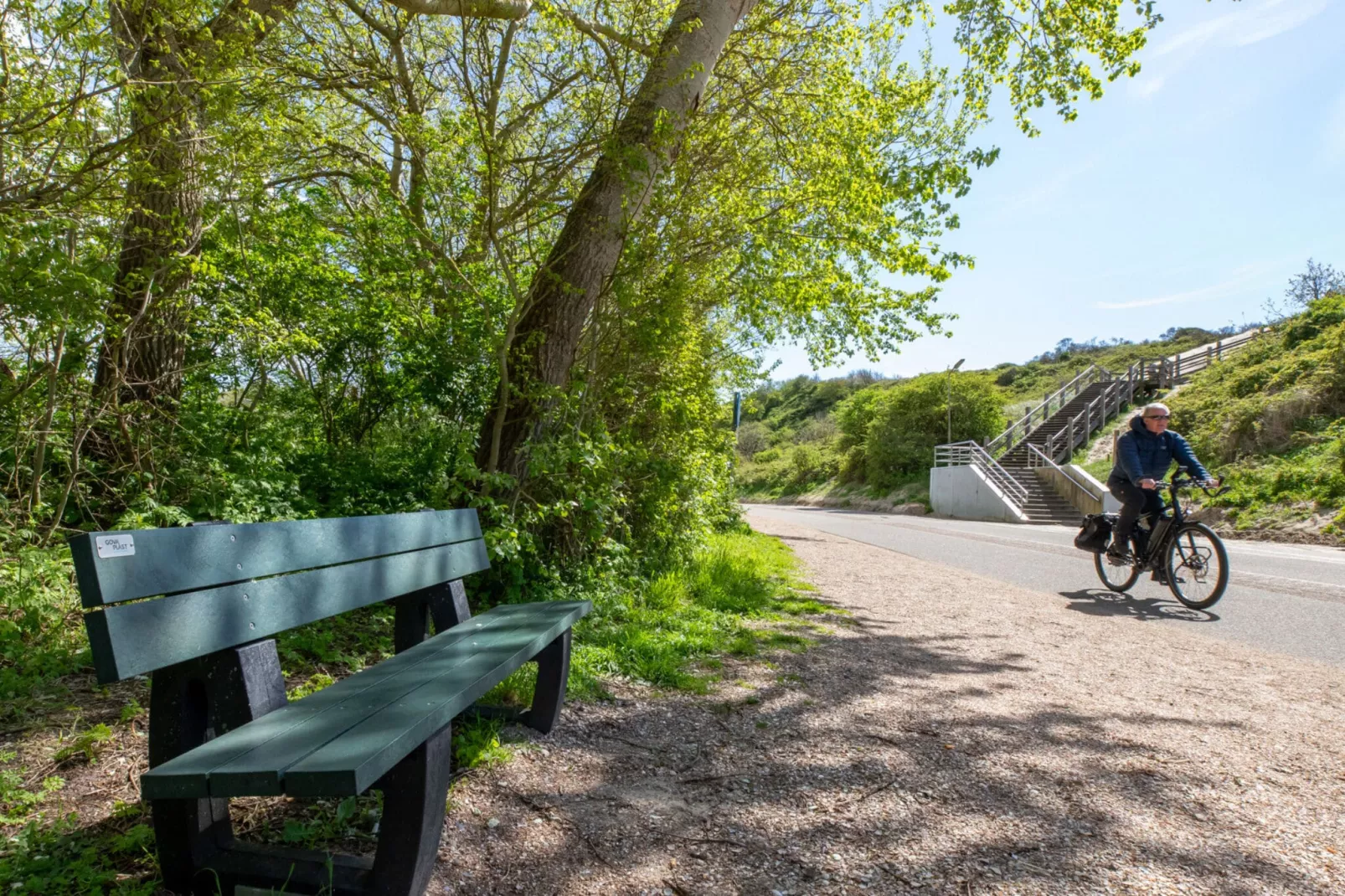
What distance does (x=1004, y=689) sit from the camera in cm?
391

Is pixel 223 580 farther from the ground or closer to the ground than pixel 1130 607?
farther from the ground

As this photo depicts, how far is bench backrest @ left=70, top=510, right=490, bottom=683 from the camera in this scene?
5.28 ft

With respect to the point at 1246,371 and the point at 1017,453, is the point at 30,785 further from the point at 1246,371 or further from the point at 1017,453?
the point at 1017,453

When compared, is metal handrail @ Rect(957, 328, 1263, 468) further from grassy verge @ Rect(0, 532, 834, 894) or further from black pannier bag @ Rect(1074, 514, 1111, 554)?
grassy verge @ Rect(0, 532, 834, 894)

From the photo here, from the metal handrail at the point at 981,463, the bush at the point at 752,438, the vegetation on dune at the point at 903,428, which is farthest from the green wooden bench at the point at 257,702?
the bush at the point at 752,438

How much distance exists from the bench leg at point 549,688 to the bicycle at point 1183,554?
611cm

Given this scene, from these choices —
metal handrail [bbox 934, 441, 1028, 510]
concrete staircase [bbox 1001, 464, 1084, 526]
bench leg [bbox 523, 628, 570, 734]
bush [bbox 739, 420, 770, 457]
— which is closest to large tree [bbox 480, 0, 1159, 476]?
bench leg [bbox 523, 628, 570, 734]

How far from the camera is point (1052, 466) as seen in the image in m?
25.2

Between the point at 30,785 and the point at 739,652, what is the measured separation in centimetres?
327

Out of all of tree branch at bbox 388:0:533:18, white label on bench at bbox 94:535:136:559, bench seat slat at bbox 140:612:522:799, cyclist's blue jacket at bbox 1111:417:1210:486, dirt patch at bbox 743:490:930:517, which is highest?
tree branch at bbox 388:0:533:18

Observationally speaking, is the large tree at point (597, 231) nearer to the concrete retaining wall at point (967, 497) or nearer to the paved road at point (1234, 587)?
the paved road at point (1234, 587)

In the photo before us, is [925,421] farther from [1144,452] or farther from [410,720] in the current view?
[410,720]

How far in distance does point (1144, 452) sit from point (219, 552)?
762 centimetres

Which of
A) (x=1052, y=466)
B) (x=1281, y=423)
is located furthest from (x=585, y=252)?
(x=1052, y=466)
